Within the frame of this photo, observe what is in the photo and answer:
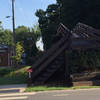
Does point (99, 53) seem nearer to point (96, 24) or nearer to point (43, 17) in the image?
point (96, 24)

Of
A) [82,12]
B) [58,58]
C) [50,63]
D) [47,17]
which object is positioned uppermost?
[47,17]

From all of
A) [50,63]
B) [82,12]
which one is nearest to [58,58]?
[50,63]

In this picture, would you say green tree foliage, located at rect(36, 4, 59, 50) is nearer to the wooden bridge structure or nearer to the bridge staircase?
the wooden bridge structure

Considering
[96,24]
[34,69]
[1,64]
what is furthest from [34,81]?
[1,64]

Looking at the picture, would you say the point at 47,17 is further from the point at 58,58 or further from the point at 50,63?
the point at 50,63

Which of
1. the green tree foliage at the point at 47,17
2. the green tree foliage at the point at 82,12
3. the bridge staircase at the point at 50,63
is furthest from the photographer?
the green tree foliage at the point at 47,17

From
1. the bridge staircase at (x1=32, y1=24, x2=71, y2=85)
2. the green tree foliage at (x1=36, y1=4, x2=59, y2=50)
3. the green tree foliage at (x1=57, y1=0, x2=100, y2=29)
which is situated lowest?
the bridge staircase at (x1=32, y1=24, x2=71, y2=85)

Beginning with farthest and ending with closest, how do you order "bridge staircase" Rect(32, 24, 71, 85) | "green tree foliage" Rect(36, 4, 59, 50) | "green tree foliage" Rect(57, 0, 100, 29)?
"green tree foliage" Rect(36, 4, 59, 50)
"green tree foliage" Rect(57, 0, 100, 29)
"bridge staircase" Rect(32, 24, 71, 85)

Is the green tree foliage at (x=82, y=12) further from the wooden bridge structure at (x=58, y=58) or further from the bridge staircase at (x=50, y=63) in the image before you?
the bridge staircase at (x=50, y=63)

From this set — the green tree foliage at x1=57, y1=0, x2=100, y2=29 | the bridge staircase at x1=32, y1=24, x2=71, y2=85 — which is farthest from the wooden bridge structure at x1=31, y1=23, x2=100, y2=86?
the green tree foliage at x1=57, y1=0, x2=100, y2=29

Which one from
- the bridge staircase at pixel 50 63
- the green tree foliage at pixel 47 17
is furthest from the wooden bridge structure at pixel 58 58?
the green tree foliage at pixel 47 17

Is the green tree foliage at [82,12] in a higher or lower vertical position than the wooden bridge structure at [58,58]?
higher

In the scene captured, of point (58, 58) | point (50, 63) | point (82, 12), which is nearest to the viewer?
point (50, 63)

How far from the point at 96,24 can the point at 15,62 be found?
458 inches
